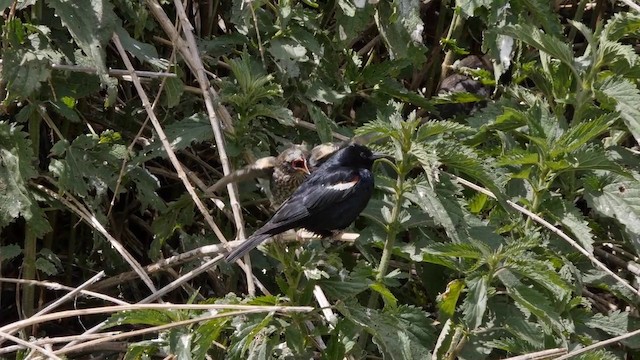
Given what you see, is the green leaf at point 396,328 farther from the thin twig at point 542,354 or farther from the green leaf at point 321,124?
the green leaf at point 321,124

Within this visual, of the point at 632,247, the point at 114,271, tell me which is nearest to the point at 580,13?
the point at 632,247

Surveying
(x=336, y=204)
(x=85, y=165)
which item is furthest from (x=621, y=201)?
(x=85, y=165)

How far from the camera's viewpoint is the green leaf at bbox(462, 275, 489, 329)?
3.01 meters

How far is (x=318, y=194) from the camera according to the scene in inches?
139

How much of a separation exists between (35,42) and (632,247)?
219cm

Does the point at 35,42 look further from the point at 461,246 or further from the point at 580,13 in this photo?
the point at 580,13

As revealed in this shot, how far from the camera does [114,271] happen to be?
3.74m

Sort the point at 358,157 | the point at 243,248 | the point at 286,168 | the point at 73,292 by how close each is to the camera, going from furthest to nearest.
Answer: the point at 286,168
the point at 358,157
the point at 243,248
the point at 73,292

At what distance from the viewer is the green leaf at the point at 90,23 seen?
2.89m

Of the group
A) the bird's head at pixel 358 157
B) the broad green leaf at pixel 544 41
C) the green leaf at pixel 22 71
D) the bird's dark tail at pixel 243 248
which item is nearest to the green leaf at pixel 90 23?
the green leaf at pixel 22 71

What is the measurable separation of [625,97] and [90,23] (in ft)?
5.85

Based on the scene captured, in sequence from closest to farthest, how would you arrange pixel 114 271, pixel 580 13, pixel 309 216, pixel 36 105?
pixel 36 105, pixel 309 216, pixel 114 271, pixel 580 13

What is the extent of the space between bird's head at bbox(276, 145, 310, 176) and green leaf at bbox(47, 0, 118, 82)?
0.90m

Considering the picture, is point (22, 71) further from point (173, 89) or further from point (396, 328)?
point (396, 328)
